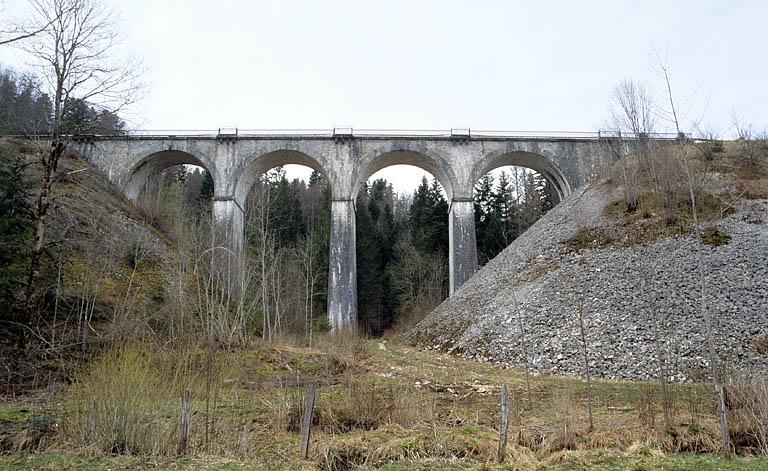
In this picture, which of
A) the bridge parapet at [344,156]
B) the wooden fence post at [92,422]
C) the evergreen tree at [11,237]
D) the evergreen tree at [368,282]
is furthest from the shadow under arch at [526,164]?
the wooden fence post at [92,422]

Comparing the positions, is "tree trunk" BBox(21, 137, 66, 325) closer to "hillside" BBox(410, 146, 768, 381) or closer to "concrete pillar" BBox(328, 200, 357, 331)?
"hillside" BBox(410, 146, 768, 381)

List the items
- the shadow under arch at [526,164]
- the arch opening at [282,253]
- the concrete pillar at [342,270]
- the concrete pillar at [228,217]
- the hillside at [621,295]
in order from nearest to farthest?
the hillside at [621,295]
the arch opening at [282,253]
the concrete pillar at [342,270]
the concrete pillar at [228,217]
the shadow under arch at [526,164]

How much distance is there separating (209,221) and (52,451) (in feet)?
57.5

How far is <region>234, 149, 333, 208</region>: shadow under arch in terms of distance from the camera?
80.6ft

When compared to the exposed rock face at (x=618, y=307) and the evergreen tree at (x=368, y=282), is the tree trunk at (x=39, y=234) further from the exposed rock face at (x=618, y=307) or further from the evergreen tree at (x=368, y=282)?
the evergreen tree at (x=368, y=282)

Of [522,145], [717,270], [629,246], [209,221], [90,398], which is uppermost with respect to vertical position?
[522,145]

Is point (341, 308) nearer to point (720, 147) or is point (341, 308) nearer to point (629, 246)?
point (629, 246)

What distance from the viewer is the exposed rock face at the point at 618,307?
10.6m

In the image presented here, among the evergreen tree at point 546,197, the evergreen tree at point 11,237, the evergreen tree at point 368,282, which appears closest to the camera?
the evergreen tree at point 11,237

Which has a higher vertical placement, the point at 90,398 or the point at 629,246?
the point at 629,246

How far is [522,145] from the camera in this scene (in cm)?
2527

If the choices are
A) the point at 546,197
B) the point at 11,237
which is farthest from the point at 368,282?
the point at 11,237

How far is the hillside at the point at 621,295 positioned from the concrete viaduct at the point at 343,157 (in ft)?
15.3

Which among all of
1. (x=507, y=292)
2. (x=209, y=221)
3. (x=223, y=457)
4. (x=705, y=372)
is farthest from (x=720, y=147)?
(x=223, y=457)
